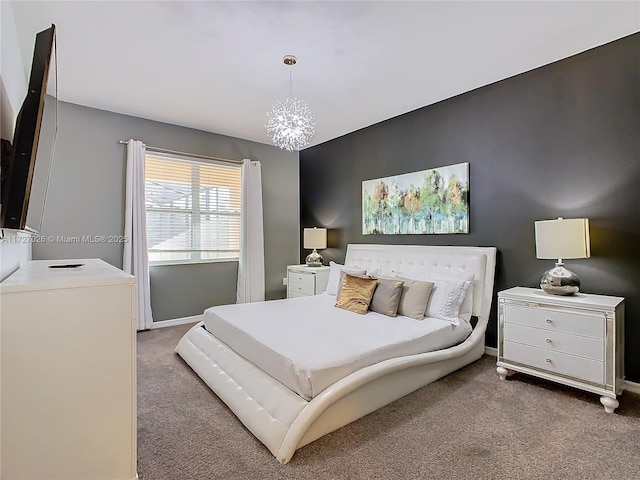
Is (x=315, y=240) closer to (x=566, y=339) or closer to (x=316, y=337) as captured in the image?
(x=316, y=337)

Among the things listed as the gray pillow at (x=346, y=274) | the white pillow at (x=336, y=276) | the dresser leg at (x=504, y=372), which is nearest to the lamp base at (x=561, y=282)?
the dresser leg at (x=504, y=372)

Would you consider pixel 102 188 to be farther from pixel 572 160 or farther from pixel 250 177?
pixel 572 160

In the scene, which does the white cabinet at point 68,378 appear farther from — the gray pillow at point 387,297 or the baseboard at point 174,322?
the baseboard at point 174,322

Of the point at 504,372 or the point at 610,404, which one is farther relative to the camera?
the point at 504,372

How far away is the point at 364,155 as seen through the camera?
4703 millimetres

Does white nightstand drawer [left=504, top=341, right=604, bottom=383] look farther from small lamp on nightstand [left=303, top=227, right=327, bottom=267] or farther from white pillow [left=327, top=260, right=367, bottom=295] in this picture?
small lamp on nightstand [left=303, top=227, right=327, bottom=267]

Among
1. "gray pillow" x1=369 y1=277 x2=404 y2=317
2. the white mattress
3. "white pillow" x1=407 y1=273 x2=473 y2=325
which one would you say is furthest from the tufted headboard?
"gray pillow" x1=369 y1=277 x2=404 y2=317

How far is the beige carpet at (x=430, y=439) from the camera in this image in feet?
5.54

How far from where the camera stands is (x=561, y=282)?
2615mm

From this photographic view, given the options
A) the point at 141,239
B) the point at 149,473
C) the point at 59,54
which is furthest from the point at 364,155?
the point at 149,473

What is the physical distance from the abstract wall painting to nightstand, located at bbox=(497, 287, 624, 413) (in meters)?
1.11

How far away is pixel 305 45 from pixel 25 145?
2024 millimetres

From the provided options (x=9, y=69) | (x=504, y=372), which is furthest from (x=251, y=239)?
(x=504, y=372)

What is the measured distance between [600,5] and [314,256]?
398 cm
